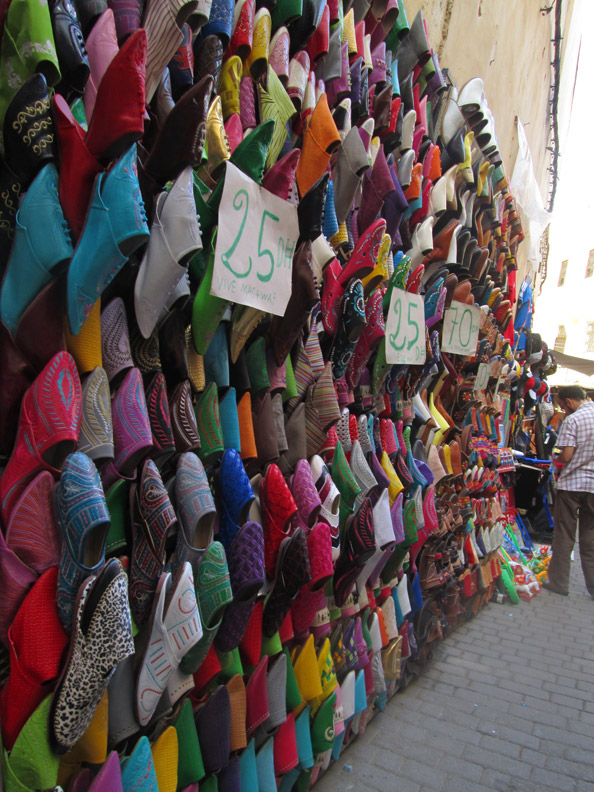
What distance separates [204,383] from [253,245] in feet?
0.89

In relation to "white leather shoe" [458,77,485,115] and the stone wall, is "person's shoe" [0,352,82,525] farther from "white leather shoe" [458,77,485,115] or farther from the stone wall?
"white leather shoe" [458,77,485,115]

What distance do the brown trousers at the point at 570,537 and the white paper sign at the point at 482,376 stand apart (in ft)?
5.42

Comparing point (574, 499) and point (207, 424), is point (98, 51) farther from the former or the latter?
point (574, 499)

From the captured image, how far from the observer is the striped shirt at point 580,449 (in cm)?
403

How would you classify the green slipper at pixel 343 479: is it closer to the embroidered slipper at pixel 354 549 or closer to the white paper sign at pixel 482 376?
the embroidered slipper at pixel 354 549

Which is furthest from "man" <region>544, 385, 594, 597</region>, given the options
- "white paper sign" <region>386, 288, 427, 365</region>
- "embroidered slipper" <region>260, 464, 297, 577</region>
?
"embroidered slipper" <region>260, 464, 297, 577</region>

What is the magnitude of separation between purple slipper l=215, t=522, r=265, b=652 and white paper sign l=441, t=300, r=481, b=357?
5.08ft

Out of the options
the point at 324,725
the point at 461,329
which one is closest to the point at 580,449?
the point at 461,329

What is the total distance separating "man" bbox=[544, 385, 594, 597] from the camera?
158 inches

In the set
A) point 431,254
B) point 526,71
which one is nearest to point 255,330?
point 431,254

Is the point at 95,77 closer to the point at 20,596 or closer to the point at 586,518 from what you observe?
the point at 20,596

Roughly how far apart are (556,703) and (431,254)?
192 centimetres

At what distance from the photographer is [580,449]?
406cm

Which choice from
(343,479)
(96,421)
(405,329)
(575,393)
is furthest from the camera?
(575,393)
